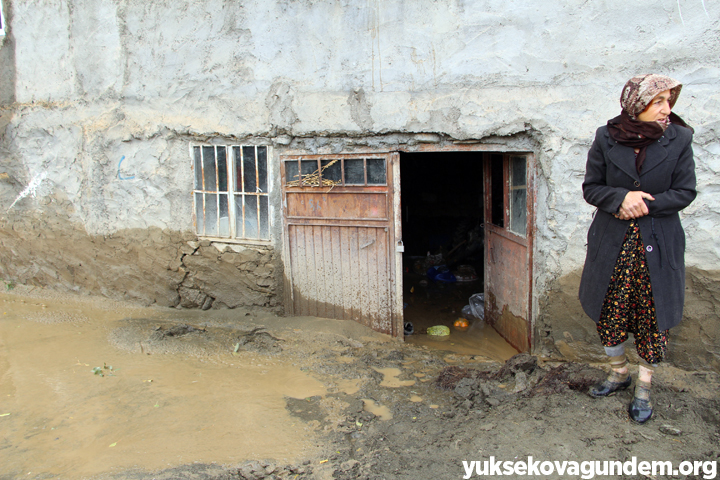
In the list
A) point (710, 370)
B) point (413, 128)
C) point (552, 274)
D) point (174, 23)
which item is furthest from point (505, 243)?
point (174, 23)

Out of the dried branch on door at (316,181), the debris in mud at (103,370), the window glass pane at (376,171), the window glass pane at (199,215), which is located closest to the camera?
the debris in mud at (103,370)

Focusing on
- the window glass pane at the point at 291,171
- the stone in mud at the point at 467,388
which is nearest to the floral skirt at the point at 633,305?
the stone in mud at the point at 467,388

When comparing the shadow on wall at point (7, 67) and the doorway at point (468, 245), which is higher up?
the shadow on wall at point (7, 67)

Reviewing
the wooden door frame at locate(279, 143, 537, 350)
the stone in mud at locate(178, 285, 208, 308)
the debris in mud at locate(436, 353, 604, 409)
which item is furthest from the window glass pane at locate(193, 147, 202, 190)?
the debris in mud at locate(436, 353, 604, 409)

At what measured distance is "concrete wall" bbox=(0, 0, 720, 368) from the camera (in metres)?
3.92

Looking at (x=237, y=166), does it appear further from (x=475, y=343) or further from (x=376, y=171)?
(x=475, y=343)

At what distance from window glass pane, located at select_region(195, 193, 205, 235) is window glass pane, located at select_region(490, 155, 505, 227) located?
2.99 meters

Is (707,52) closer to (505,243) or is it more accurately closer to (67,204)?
(505,243)

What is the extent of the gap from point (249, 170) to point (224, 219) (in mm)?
577

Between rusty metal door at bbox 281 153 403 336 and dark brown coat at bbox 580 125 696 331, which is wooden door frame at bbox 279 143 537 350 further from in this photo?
dark brown coat at bbox 580 125 696 331

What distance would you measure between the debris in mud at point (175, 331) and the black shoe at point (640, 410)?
3644mm

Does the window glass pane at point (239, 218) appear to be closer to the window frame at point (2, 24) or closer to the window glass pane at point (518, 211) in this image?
the window glass pane at point (518, 211)

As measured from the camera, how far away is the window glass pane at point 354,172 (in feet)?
15.7

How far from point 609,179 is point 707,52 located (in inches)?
65.4
